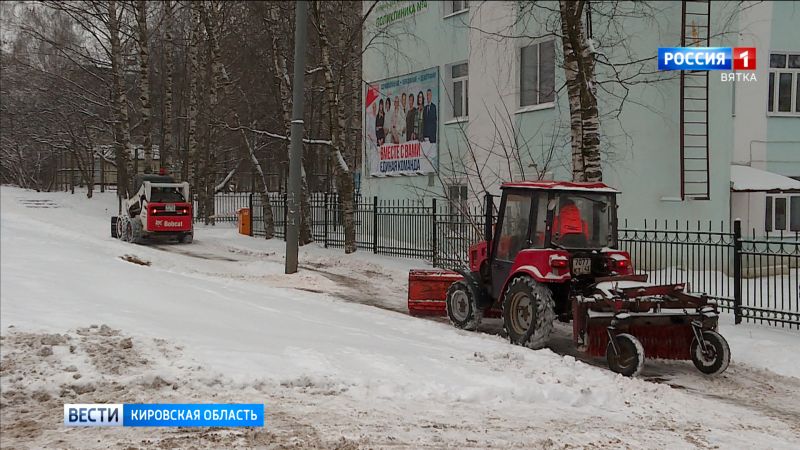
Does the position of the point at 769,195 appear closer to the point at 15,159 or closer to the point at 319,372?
the point at 319,372

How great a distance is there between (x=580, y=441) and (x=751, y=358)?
460cm

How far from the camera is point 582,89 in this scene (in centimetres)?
1368

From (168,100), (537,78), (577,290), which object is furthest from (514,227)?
(168,100)

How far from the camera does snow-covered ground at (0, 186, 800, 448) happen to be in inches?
234

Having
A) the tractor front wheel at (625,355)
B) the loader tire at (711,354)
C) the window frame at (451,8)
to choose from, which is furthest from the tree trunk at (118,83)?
the loader tire at (711,354)

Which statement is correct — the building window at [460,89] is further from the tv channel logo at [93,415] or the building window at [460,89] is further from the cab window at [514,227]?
the tv channel logo at [93,415]

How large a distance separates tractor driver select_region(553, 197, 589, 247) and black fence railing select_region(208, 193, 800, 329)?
2390mm

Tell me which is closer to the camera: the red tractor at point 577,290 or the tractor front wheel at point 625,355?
the tractor front wheel at point 625,355

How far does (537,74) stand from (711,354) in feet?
42.4

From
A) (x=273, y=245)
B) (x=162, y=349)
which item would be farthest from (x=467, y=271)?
(x=273, y=245)

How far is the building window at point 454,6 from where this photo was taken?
22.9 m

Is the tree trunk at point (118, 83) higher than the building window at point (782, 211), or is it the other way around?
the tree trunk at point (118, 83)

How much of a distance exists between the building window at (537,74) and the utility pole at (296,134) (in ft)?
23.0

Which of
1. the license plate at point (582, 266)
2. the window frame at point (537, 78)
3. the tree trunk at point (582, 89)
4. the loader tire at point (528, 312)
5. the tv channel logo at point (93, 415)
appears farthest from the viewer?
the window frame at point (537, 78)
